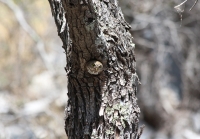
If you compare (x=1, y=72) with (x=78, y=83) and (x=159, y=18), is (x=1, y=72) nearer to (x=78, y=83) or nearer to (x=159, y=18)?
(x=159, y=18)

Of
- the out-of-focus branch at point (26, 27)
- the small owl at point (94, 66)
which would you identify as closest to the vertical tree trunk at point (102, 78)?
the small owl at point (94, 66)

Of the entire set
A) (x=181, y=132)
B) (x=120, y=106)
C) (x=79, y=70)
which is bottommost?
(x=120, y=106)

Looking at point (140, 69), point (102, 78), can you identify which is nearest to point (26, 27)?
point (140, 69)

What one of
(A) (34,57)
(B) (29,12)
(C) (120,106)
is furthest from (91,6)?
(A) (34,57)

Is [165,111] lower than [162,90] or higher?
lower

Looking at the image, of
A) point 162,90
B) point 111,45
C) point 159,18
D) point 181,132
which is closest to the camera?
point 111,45

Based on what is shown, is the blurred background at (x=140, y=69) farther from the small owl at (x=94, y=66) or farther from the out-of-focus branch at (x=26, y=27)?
the small owl at (x=94, y=66)

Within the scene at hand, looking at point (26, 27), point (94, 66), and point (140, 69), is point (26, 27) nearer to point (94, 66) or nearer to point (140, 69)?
point (140, 69)
